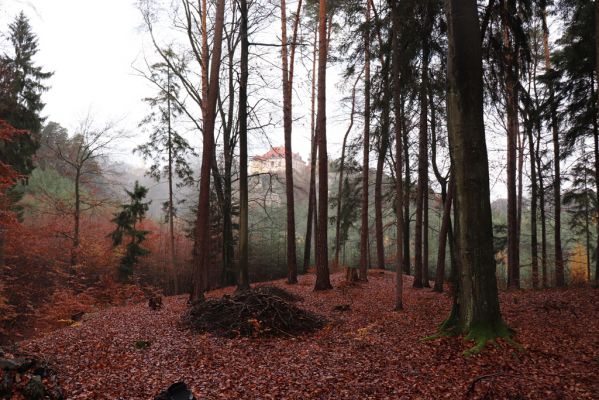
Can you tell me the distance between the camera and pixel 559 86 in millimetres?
12102

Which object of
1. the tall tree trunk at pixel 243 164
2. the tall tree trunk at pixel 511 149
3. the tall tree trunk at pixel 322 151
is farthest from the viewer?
the tall tree trunk at pixel 322 151

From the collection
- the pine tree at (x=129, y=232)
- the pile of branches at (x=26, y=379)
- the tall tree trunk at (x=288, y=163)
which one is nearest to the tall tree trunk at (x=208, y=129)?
the tall tree trunk at (x=288, y=163)

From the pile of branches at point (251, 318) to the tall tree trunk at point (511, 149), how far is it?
7239mm

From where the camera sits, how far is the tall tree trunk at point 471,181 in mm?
5891

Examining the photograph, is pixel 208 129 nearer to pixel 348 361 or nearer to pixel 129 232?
pixel 348 361

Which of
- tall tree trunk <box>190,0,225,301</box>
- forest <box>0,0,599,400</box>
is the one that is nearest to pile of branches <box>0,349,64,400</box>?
forest <box>0,0,599,400</box>

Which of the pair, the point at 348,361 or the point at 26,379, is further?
→ the point at 348,361

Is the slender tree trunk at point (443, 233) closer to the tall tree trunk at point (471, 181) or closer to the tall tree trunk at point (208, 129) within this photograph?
the tall tree trunk at point (471, 181)

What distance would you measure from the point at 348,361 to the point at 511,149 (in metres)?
10.6

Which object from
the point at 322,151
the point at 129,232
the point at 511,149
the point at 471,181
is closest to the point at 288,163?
the point at 322,151

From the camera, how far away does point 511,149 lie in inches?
512

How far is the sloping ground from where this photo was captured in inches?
179

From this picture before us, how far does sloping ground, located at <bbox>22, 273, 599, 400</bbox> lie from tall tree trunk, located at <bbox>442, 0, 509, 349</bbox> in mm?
566

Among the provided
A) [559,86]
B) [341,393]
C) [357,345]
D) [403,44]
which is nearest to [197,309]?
[357,345]
